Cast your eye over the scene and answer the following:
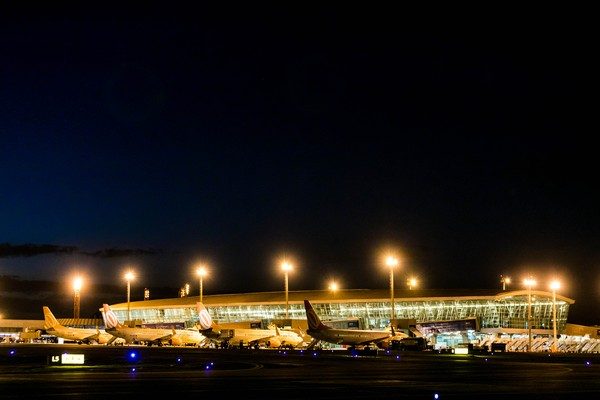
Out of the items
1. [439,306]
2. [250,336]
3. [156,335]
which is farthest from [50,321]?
[439,306]

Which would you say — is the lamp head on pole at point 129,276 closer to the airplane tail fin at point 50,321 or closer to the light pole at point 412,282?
the airplane tail fin at point 50,321

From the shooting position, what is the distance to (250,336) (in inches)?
4304

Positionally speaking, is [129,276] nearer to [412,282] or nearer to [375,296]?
[375,296]

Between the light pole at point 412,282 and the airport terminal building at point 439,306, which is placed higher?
the light pole at point 412,282

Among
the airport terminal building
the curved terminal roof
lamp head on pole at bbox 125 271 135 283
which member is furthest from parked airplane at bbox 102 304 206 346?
the curved terminal roof

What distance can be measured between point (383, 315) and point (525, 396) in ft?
463

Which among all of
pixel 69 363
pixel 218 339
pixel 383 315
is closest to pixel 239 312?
pixel 383 315

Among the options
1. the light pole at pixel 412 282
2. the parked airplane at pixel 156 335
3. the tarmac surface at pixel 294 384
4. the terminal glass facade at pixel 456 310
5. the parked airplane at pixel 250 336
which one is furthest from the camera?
the light pole at pixel 412 282

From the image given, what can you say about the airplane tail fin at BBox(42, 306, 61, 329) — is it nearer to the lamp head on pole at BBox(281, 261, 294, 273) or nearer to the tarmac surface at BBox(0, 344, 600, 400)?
the lamp head on pole at BBox(281, 261, 294, 273)

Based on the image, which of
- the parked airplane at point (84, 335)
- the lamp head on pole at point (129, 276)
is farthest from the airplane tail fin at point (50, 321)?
the lamp head on pole at point (129, 276)

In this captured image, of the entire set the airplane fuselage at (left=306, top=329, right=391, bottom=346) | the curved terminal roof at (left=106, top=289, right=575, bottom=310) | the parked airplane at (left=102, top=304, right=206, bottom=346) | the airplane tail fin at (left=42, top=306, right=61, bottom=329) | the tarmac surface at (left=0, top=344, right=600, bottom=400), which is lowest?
the tarmac surface at (left=0, top=344, right=600, bottom=400)

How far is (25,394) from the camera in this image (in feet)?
94.9

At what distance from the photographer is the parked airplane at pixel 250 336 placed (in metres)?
104

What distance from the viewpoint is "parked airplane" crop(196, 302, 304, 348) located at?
340 ft
